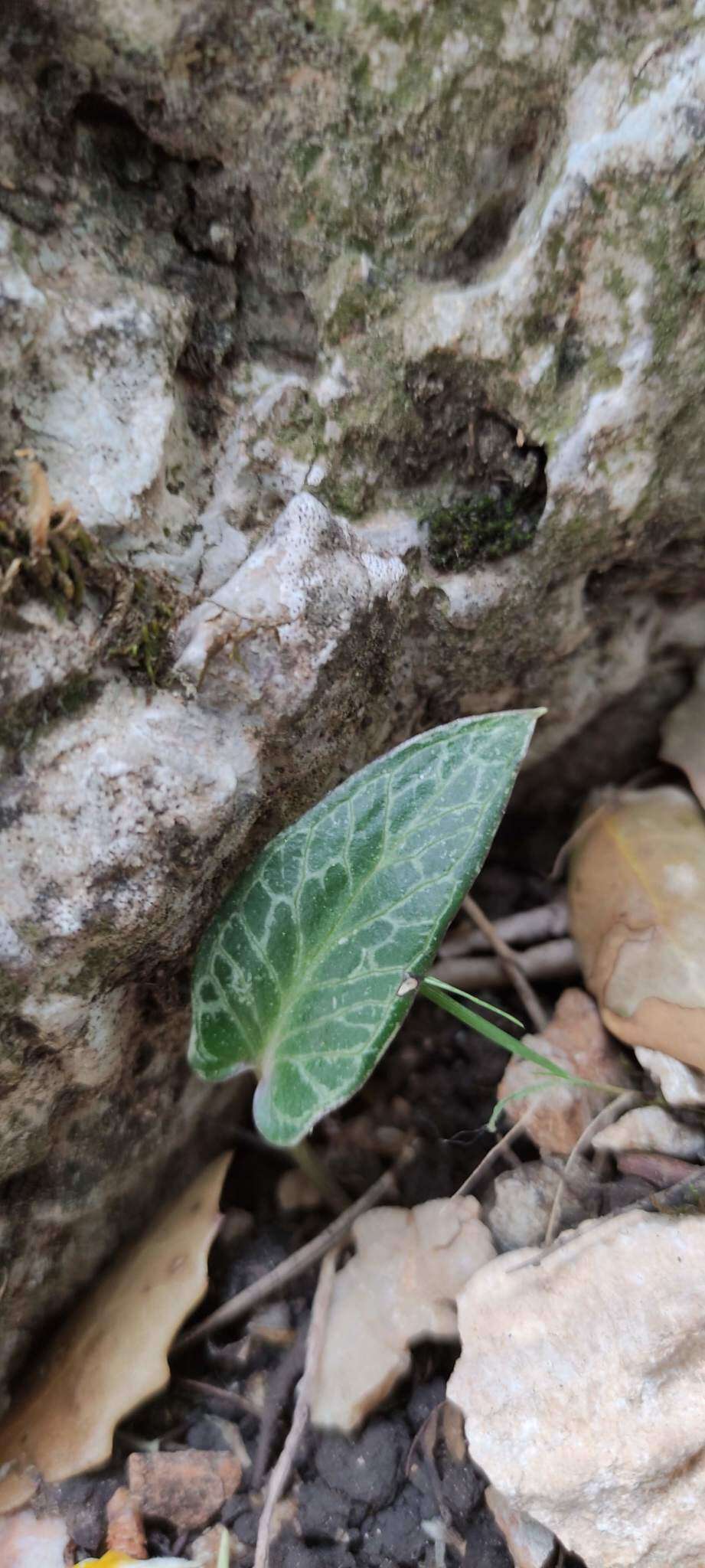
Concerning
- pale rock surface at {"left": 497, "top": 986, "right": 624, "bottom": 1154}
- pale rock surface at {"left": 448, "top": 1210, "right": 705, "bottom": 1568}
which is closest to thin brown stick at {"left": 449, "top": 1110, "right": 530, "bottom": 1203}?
pale rock surface at {"left": 497, "top": 986, "right": 624, "bottom": 1154}

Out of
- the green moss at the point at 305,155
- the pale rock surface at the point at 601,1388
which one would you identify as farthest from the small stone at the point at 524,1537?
the green moss at the point at 305,155

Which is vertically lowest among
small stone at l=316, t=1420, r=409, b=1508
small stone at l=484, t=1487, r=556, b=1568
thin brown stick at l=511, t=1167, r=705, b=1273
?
small stone at l=484, t=1487, r=556, b=1568

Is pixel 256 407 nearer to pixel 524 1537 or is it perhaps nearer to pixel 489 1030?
pixel 489 1030

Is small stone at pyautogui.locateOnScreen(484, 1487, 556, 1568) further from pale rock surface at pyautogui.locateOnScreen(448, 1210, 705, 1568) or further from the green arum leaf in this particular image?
the green arum leaf

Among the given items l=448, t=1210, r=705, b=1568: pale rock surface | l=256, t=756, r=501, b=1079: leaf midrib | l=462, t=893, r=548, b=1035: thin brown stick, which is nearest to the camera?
l=448, t=1210, r=705, b=1568: pale rock surface

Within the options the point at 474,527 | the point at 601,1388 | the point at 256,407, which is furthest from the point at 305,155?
the point at 601,1388
